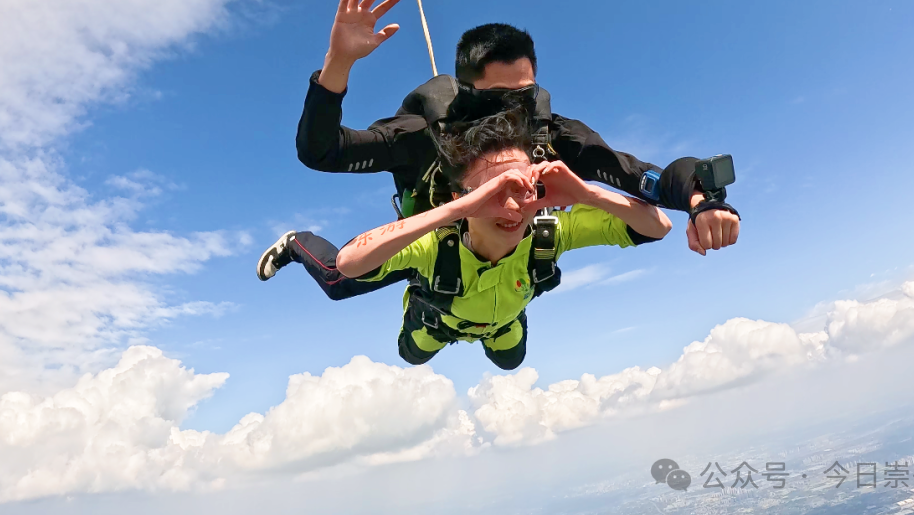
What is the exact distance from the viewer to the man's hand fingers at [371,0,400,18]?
2.44m

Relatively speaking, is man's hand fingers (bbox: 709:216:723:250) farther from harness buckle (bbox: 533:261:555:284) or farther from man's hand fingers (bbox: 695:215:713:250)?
harness buckle (bbox: 533:261:555:284)

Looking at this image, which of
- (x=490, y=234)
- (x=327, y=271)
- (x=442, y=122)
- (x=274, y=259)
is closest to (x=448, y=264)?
(x=490, y=234)

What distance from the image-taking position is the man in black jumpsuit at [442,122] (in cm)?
235

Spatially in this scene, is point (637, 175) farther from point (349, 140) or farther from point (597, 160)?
point (349, 140)

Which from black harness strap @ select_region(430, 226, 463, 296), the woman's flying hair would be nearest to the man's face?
the woman's flying hair

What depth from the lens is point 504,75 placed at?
270 centimetres

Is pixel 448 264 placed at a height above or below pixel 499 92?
below

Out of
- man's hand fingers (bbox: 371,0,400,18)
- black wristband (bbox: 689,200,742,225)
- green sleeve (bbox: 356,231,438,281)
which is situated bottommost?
black wristband (bbox: 689,200,742,225)

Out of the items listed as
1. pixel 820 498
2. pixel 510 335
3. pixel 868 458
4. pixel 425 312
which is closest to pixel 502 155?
pixel 425 312

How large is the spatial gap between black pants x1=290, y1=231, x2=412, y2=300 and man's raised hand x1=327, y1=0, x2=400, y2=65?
1.33 m

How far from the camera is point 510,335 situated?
454 centimetres

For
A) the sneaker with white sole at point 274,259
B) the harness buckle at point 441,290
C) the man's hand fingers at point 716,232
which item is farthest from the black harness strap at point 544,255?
the sneaker with white sole at point 274,259

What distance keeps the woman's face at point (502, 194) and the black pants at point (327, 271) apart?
740 millimetres

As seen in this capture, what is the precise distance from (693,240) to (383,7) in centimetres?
169
